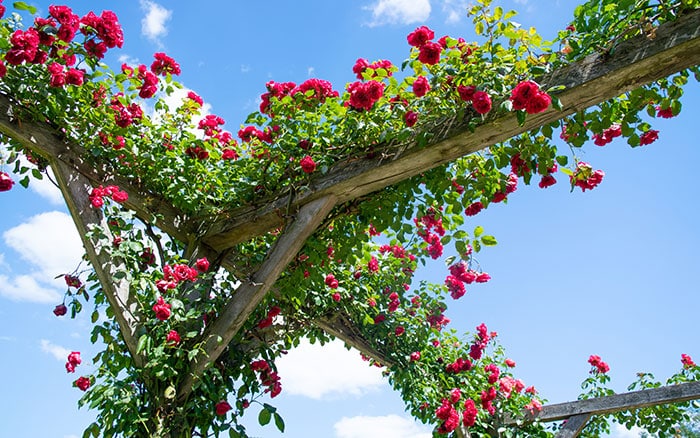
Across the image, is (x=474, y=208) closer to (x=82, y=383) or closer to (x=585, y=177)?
(x=585, y=177)

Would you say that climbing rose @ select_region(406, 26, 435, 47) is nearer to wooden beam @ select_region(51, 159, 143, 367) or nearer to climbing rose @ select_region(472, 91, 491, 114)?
climbing rose @ select_region(472, 91, 491, 114)

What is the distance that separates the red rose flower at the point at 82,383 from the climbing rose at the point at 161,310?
60cm

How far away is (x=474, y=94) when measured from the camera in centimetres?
180

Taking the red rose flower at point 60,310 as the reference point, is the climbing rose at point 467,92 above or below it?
above

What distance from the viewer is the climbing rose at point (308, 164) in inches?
92.6

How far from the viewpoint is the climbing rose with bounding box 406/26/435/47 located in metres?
1.92

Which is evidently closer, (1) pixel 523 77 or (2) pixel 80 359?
(1) pixel 523 77

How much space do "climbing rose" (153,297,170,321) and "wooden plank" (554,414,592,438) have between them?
13.6 feet

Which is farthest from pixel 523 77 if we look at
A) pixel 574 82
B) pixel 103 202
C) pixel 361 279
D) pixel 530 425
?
pixel 530 425

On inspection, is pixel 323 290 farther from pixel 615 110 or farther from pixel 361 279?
pixel 615 110

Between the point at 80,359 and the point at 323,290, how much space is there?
1.50 meters

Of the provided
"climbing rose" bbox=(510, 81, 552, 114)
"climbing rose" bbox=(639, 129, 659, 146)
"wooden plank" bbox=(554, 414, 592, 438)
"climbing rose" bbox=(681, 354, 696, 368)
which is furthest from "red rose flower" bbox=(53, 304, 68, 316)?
"climbing rose" bbox=(681, 354, 696, 368)

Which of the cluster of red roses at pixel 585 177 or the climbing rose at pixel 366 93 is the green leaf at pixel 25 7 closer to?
the climbing rose at pixel 366 93

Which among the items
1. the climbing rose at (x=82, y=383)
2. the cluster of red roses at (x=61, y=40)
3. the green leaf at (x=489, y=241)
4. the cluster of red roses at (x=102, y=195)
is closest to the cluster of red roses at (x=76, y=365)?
the climbing rose at (x=82, y=383)
